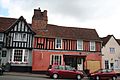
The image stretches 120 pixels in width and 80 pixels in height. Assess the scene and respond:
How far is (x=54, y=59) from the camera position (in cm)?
3052

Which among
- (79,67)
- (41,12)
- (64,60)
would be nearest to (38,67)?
(64,60)

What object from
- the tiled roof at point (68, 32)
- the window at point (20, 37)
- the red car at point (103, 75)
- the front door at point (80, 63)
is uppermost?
the tiled roof at point (68, 32)

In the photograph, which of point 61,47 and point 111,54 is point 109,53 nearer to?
point 111,54

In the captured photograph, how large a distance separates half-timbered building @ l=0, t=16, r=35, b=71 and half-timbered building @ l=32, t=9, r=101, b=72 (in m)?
0.98

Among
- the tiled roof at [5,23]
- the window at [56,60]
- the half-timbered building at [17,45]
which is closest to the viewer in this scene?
the half-timbered building at [17,45]

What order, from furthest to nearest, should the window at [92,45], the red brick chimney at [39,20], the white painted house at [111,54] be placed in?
the white painted house at [111,54] → the window at [92,45] → the red brick chimney at [39,20]

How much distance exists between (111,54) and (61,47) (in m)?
10.4

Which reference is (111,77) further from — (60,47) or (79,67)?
(60,47)

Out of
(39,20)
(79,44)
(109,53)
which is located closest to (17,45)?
(39,20)

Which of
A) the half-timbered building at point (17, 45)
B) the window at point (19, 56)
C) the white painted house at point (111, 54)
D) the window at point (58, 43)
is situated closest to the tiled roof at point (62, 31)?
the window at point (58, 43)

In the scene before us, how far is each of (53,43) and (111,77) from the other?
32.6 feet

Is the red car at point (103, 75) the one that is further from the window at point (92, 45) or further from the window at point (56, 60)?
the window at point (92, 45)

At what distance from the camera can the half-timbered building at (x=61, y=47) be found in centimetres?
2980

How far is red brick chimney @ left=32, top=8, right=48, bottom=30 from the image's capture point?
1241 inches
